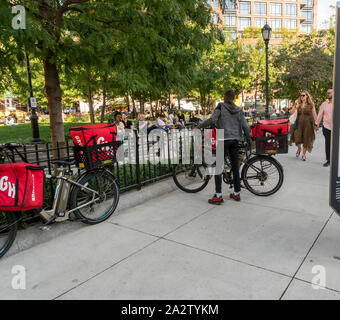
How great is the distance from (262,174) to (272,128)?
2.84ft

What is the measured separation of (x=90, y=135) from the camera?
445cm

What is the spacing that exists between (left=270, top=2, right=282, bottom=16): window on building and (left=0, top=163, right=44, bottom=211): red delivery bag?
273 ft

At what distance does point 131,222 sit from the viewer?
15.4 ft

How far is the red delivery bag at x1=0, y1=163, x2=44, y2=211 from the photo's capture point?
3.30m

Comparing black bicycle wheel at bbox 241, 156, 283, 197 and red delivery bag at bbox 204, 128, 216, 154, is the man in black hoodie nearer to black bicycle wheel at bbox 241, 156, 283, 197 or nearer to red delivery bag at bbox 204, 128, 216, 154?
red delivery bag at bbox 204, 128, 216, 154

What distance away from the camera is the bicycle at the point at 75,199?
3.67m

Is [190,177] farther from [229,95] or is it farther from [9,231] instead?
[9,231]

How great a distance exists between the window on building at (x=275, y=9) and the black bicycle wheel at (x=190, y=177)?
80060 millimetres

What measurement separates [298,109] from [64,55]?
259 inches

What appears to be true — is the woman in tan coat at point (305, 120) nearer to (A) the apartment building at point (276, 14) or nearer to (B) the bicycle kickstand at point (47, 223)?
(B) the bicycle kickstand at point (47, 223)

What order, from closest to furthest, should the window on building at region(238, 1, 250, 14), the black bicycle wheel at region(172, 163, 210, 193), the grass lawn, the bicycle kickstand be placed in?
the bicycle kickstand < the black bicycle wheel at region(172, 163, 210, 193) < the grass lawn < the window on building at region(238, 1, 250, 14)

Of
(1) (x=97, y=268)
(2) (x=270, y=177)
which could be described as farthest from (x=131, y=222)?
(2) (x=270, y=177)

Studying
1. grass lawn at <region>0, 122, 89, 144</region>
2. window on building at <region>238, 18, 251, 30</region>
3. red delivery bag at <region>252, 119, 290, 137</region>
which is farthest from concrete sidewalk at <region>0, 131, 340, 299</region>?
window on building at <region>238, 18, 251, 30</region>

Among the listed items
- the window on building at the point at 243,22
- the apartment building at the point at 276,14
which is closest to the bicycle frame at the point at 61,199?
the apartment building at the point at 276,14
